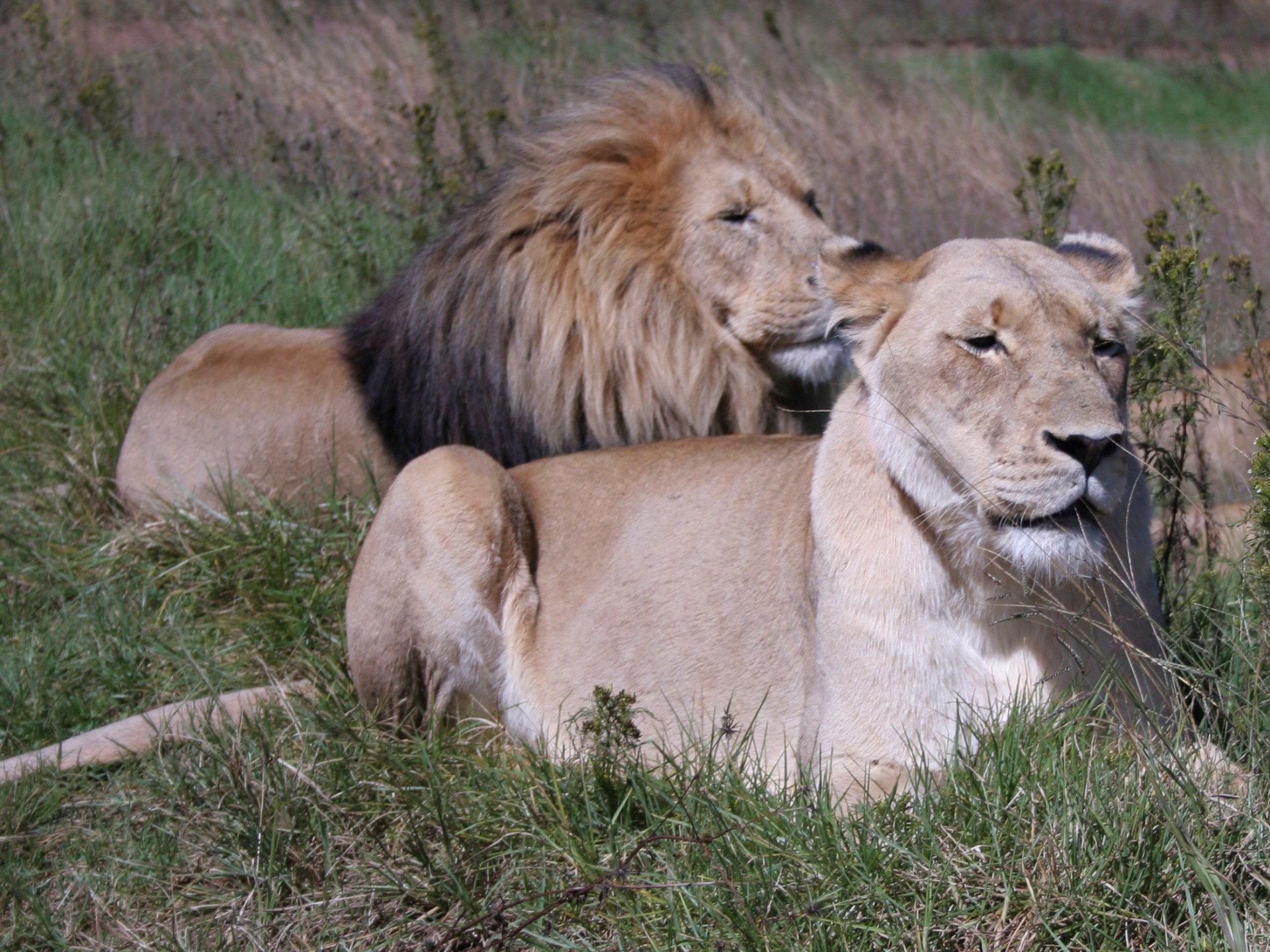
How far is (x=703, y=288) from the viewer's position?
4.32 metres

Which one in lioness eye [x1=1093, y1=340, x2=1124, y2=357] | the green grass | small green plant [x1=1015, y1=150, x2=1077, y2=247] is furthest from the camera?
the green grass

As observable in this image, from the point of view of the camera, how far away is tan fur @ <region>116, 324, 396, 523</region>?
14.8 ft

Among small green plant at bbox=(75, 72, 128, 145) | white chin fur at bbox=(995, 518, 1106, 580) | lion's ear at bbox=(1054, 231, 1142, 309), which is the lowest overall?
white chin fur at bbox=(995, 518, 1106, 580)

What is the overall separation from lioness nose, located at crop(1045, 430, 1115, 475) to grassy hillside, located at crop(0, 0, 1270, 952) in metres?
0.37

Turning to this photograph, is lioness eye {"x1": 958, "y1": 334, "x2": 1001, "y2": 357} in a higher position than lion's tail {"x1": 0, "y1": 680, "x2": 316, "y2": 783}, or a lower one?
higher

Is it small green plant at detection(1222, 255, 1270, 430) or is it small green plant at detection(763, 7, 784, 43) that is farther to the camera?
small green plant at detection(763, 7, 784, 43)

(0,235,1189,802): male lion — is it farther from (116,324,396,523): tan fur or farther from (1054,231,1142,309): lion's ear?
(116,324,396,523): tan fur

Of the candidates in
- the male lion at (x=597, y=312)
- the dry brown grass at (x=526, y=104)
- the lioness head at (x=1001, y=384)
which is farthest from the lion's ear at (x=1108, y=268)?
the dry brown grass at (x=526, y=104)

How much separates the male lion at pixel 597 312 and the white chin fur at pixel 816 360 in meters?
0.01

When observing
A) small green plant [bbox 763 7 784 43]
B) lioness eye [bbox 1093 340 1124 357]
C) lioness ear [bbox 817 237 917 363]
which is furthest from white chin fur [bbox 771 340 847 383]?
small green plant [bbox 763 7 784 43]

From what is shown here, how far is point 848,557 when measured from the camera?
2791 millimetres

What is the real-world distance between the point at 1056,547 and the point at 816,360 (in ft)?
5.86

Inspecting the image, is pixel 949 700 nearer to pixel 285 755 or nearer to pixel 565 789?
pixel 565 789

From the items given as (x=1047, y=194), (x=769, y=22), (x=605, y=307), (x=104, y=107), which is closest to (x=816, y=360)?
(x=605, y=307)
